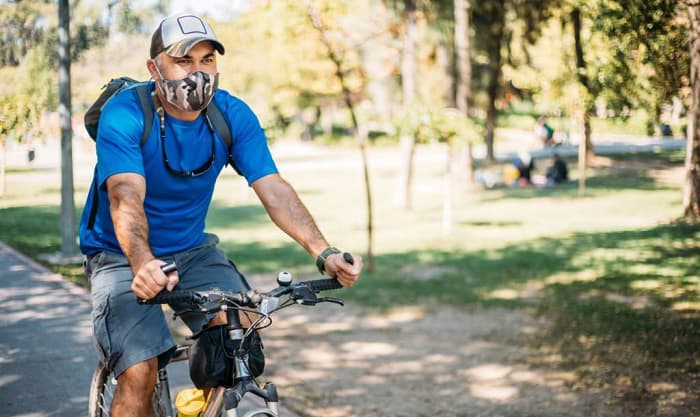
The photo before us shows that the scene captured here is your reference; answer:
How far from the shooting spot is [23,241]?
10734 mm

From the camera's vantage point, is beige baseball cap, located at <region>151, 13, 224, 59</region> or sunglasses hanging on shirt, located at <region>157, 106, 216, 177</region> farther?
sunglasses hanging on shirt, located at <region>157, 106, 216, 177</region>

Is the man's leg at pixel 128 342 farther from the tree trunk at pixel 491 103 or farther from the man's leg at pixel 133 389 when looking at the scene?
the tree trunk at pixel 491 103

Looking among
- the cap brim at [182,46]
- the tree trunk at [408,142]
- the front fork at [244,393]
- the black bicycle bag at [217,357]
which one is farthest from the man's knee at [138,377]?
the tree trunk at [408,142]

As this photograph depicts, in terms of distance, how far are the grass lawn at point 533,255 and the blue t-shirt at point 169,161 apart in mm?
4627

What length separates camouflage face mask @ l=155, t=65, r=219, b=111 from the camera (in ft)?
10.1

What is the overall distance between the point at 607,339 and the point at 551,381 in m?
1.70

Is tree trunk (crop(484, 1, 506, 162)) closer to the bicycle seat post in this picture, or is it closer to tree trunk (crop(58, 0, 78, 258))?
tree trunk (crop(58, 0, 78, 258))

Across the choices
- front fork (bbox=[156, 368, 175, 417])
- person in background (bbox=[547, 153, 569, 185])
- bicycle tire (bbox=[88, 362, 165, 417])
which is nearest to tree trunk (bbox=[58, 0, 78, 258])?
bicycle tire (bbox=[88, 362, 165, 417])

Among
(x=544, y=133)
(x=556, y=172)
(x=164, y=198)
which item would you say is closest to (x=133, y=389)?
(x=164, y=198)

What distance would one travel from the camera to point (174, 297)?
8.54ft

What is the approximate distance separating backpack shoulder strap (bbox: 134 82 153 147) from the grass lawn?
503 cm

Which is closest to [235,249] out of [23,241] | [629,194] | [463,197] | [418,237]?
[418,237]

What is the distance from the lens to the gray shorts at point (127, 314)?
10.1ft

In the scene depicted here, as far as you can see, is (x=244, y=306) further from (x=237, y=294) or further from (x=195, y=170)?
(x=195, y=170)
